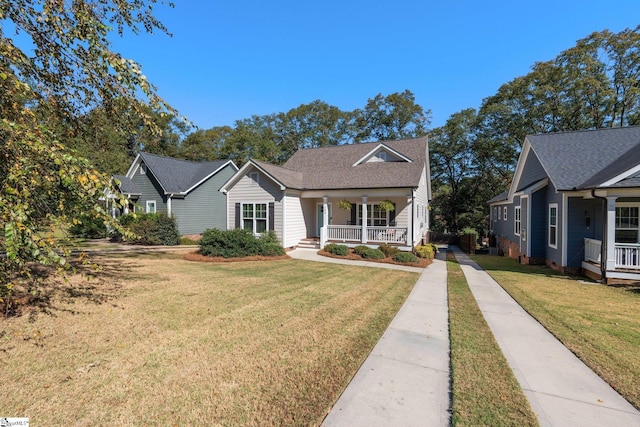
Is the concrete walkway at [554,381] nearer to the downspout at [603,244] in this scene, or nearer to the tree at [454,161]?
the downspout at [603,244]

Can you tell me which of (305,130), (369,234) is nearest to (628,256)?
(369,234)

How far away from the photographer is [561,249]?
10727 mm

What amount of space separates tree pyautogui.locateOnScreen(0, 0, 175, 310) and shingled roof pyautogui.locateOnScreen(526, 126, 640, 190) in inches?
506

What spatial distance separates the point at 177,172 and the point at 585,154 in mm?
23813

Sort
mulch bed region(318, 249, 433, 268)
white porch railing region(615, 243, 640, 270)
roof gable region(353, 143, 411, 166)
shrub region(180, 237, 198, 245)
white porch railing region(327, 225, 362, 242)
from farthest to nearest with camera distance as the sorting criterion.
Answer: shrub region(180, 237, 198, 245)
roof gable region(353, 143, 411, 166)
white porch railing region(327, 225, 362, 242)
mulch bed region(318, 249, 433, 268)
white porch railing region(615, 243, 640, 270)

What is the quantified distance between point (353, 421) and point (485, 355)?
2.47 meters

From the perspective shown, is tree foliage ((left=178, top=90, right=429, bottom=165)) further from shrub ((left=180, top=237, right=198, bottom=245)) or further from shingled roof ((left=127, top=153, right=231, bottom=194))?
shrub ((left=180, top=237, right=198, bottom=245))

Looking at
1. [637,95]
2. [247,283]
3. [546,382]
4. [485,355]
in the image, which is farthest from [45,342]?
[637,95]

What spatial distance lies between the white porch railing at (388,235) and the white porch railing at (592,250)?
683 cm

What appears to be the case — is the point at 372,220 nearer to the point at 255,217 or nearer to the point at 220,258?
the point at 255,217

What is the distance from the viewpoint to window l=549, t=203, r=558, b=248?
1130 cm

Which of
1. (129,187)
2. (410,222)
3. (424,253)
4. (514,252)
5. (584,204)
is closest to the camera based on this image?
(584,204)

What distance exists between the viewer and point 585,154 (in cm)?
1205

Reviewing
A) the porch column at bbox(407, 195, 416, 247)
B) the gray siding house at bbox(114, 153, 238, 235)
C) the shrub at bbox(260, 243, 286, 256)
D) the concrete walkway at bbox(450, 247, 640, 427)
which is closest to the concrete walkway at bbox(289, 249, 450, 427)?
the concrete walkway at bbox(450, 247, 640, 427)
